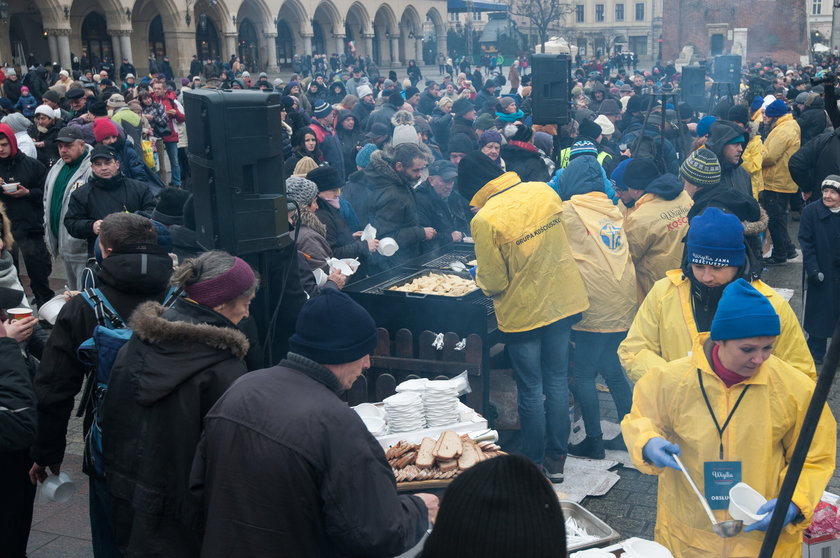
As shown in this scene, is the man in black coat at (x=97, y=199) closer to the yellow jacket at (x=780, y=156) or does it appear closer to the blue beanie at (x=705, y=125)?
the blue beanie at (x=705, y=125)

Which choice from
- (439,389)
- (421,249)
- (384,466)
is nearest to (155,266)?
(439,389)

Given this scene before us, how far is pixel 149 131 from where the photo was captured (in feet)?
45.6

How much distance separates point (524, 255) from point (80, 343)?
255 cm

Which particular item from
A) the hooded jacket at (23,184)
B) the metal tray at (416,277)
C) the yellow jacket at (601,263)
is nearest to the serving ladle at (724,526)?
the yellow jacket at (601,263)

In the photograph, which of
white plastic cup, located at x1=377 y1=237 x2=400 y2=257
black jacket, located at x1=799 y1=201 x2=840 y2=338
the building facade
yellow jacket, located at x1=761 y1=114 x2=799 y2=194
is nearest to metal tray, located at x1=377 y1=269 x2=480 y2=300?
white plastic cup, located at x1=377 y1=237 x2=400 y2=257

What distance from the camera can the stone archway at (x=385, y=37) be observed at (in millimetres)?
62281

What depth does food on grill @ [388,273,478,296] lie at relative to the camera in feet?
20.6

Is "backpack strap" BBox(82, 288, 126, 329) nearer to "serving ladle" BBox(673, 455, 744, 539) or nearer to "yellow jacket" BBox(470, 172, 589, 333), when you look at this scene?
"yellow jacket" BBox(470, 172, 589, 333)

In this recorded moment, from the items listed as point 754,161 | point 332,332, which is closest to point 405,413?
point 332,332

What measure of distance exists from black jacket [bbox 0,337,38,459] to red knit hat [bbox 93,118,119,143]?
5208 millimetres

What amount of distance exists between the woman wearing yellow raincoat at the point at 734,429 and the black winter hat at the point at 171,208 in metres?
3.97

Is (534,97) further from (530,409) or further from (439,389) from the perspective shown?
(439,389)

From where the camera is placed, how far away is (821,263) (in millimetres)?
7516

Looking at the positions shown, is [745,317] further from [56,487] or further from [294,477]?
[56,487]
